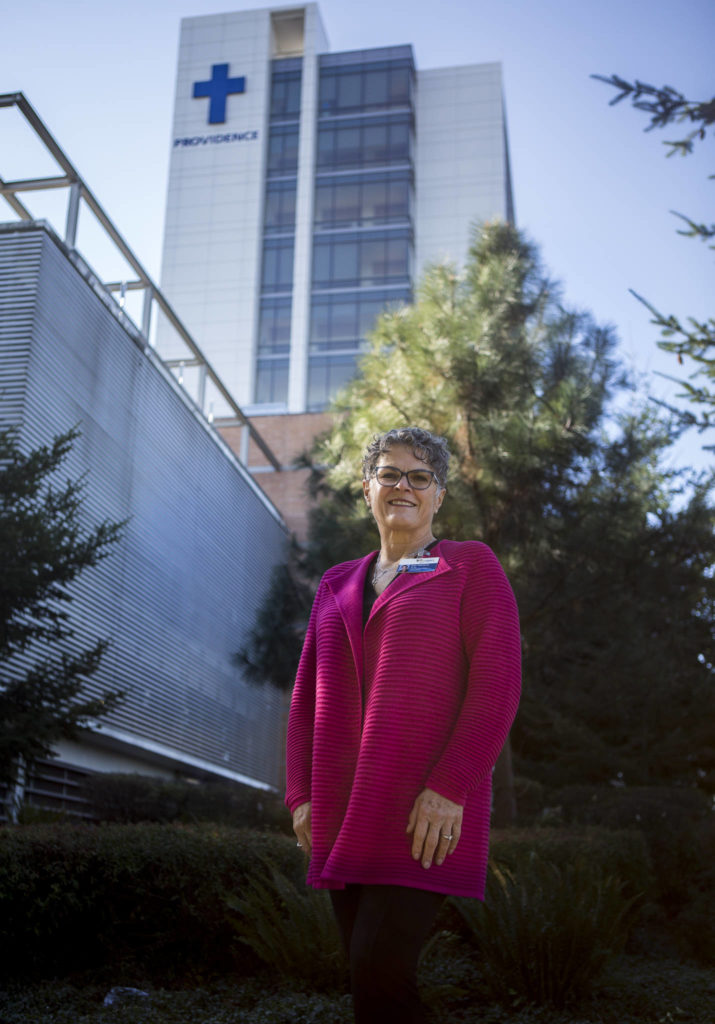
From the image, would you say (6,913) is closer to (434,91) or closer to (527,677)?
(527,677)

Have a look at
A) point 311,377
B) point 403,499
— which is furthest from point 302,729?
point 311,377

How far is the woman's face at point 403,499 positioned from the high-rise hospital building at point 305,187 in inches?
1875

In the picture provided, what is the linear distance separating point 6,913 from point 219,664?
43.8 feet

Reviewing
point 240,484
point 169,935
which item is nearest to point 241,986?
point 169,935

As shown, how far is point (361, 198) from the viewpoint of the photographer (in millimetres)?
53469

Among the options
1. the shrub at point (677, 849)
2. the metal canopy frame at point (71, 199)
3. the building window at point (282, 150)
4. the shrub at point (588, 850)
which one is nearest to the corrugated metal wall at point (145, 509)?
the metal canopy frame at point (71, 199)

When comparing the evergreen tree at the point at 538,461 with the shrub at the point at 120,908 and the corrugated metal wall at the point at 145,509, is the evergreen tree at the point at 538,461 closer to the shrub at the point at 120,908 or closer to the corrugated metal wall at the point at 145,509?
the corrugated metal wall at the point at 145,509

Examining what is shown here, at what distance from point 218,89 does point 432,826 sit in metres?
60.6

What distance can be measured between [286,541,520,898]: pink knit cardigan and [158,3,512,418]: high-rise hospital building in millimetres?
47804

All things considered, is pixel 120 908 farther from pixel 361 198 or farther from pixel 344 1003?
pixel 361 198

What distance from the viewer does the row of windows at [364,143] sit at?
54000mm

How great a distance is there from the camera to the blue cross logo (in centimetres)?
5691

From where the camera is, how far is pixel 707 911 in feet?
24.1

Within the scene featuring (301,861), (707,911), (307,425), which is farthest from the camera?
(307,425)
